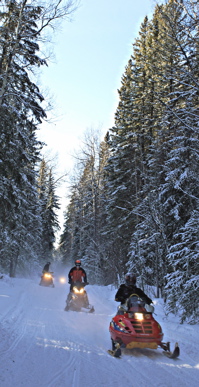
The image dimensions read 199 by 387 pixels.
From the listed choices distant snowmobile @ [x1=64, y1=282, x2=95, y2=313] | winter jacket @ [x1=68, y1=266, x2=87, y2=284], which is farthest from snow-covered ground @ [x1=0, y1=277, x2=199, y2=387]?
winter jacket @ [x1=68, y1=266, x2=87, y2=284]

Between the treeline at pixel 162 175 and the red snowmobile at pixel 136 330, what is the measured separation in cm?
282

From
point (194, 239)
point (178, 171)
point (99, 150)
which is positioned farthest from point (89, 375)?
point (99, 150)

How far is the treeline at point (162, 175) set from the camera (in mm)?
8586

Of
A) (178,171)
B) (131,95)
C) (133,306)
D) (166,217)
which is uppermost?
(131,95)

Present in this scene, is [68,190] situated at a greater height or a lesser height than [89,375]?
greater

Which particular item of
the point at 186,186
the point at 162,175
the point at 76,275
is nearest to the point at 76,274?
the point at 76,275

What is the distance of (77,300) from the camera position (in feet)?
35.4

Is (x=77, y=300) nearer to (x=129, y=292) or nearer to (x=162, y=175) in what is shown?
(x=129, y=292)

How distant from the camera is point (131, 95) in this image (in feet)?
71.5

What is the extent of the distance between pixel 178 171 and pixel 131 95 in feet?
42.5

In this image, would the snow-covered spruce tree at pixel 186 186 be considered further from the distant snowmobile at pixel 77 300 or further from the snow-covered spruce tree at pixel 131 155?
the snow-covered spruce tree at pixel 131 155

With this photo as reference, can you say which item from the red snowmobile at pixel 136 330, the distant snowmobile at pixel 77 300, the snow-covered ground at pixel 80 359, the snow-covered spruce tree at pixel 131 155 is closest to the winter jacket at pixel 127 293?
the red snowmobile at pixel 136 330

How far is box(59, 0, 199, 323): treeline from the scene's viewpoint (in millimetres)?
8586

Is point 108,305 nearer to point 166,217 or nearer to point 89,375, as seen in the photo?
point 166,217
